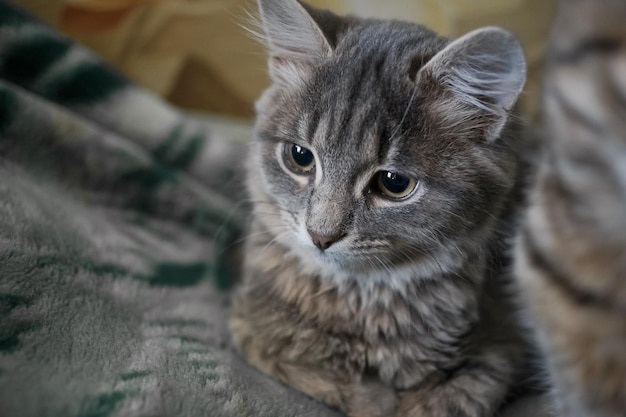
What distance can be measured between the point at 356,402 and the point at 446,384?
17 cm

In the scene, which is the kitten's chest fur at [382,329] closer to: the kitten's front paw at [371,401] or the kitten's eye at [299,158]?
the kitten's front paw at [371,401]

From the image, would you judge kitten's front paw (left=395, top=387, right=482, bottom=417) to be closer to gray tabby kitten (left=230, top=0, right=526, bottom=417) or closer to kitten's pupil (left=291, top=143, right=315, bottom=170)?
gray tabby kitten (left=230, top=0, right=526, bottom=417)

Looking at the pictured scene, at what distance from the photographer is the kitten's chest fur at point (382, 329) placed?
1.13 metres

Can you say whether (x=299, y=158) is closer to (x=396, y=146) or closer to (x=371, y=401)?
(x=396, y=146)

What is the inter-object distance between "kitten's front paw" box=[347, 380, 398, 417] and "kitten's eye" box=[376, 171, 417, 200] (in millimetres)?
343

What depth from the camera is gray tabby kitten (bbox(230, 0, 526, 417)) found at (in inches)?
40.4

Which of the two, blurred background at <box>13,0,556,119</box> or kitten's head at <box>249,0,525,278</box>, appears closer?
kitten's head at <box>249,0,525,278</box>

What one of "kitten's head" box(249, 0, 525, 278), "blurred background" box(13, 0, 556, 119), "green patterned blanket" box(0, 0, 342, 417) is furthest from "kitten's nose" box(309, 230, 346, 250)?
"blurred background" box(13, 0, 556, 119)

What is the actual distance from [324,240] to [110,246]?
0.52 meters

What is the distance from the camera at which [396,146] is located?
3.34 feet

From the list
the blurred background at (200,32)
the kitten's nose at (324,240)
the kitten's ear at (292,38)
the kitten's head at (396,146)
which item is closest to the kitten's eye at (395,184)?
the kitten's head at (396,146)

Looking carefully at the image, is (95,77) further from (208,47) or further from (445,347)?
(445,347)

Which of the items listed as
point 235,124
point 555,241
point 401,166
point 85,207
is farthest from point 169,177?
point 555,241

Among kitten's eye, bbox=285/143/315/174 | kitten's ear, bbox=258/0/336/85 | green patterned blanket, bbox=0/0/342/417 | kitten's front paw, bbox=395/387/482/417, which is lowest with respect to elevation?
green patterned blanket, bbox=0/0/342/417
